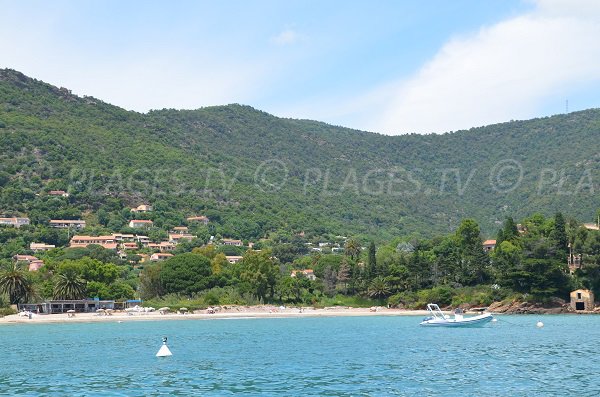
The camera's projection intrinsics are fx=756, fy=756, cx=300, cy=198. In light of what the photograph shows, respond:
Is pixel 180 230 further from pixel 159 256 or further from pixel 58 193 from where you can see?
pixel 58 193

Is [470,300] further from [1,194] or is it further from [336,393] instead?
[1,194]

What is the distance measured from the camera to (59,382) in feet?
118

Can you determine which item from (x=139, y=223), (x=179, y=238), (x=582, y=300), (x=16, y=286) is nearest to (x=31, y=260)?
(x=16, y=286)

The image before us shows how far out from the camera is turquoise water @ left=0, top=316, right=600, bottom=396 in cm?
3325

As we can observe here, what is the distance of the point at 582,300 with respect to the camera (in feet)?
311

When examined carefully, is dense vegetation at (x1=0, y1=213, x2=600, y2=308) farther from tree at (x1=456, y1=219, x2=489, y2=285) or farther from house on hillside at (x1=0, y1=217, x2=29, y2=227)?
house on hillside at (x1=0, y1=217, x2=29, y2=227)

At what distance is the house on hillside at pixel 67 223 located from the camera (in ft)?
499

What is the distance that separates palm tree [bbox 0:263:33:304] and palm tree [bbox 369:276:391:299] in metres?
46.4

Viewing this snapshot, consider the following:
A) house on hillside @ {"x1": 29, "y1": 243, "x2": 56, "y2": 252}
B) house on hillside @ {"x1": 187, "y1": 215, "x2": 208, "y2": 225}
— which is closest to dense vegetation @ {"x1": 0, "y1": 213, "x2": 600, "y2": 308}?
house on hillside @ {"x1": 29, "y1": 243, "x2": 56, "y2": 252}

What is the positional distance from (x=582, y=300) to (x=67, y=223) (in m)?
103

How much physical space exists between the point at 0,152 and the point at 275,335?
124713 mm

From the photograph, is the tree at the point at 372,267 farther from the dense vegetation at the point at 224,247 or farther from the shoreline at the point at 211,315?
the shoreline at the point at 211,315

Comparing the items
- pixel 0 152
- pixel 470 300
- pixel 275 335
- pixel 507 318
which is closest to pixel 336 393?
pixel 275 335

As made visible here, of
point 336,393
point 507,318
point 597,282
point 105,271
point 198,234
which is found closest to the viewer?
point 336,393
